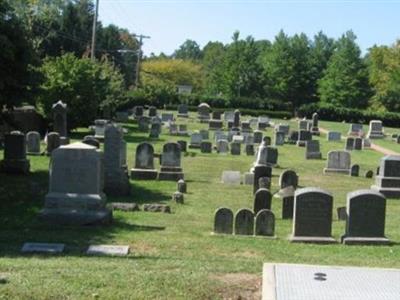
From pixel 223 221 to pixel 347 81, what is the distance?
73128mm

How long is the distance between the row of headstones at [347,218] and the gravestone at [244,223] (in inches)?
36.3

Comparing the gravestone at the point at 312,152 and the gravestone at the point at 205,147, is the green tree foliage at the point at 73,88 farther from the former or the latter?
the gravestone at the point at 312,152

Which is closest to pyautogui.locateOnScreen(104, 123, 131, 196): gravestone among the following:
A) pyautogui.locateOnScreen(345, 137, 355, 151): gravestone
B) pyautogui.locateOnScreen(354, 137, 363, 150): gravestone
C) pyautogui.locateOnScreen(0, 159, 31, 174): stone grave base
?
pyautogui.locateOnScreen(0, 159, 31, 174): stone grave base

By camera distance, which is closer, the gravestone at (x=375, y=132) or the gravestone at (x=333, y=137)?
the gravestone at (x=333, y=137)

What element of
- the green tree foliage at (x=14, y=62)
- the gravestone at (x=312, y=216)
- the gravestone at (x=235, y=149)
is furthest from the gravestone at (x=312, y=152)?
the gravestone at (x=312, y=216)

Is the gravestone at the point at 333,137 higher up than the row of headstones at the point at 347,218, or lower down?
lower down

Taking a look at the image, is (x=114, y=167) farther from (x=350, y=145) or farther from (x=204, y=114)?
(x=204, y=114)

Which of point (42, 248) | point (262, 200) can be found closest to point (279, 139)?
point (262, 200)

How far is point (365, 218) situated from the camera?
12.9 meters

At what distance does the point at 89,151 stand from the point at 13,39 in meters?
7.05

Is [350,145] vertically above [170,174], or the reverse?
[350,145]

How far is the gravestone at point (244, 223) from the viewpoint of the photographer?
44.5ft

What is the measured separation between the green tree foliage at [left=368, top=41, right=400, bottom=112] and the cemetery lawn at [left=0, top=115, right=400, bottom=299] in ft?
195

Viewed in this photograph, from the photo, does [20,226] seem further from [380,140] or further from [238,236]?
[380,140]
